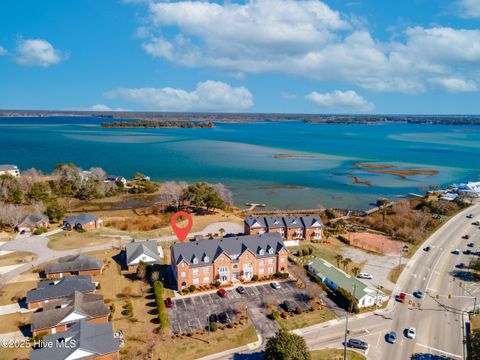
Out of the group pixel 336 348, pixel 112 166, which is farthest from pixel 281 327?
pixel 112 166

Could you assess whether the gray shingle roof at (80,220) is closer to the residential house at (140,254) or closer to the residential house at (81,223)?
the residential house at (81,223)

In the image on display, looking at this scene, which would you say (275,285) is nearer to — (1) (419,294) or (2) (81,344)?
(1) (419,294)

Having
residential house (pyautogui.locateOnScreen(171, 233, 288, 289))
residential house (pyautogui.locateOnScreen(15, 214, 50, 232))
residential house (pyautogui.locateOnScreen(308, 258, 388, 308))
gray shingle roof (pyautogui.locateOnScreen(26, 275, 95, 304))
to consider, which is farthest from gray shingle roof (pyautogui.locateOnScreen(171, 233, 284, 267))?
residential house (pyautogui.locateOnScreen(15, 214, 50, 232))

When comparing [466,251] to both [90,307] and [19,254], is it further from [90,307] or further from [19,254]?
[19,254]

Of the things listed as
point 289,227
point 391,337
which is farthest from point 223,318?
point 289,227

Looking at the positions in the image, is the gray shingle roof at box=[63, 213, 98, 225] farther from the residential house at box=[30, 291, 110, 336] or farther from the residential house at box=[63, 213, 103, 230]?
the residential house at box=[30, 291, 110, 336]

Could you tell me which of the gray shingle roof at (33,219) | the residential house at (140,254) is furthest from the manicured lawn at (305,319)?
the gray shingle roof at (33,219)

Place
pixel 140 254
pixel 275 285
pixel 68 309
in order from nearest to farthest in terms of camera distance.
Answer: pixel 68 309 → pixel 275 285 → pixel 140 254

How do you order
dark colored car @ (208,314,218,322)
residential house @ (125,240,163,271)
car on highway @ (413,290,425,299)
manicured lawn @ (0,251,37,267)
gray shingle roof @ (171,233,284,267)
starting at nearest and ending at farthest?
dark colored car @ (208,314,218,322)
car on highway @ (413,290,425,299)
gray shingle roof @ (171,233,284,267)
residential house @ (125,240,163,271)
manicured lawn @ (0,251,37,267)
